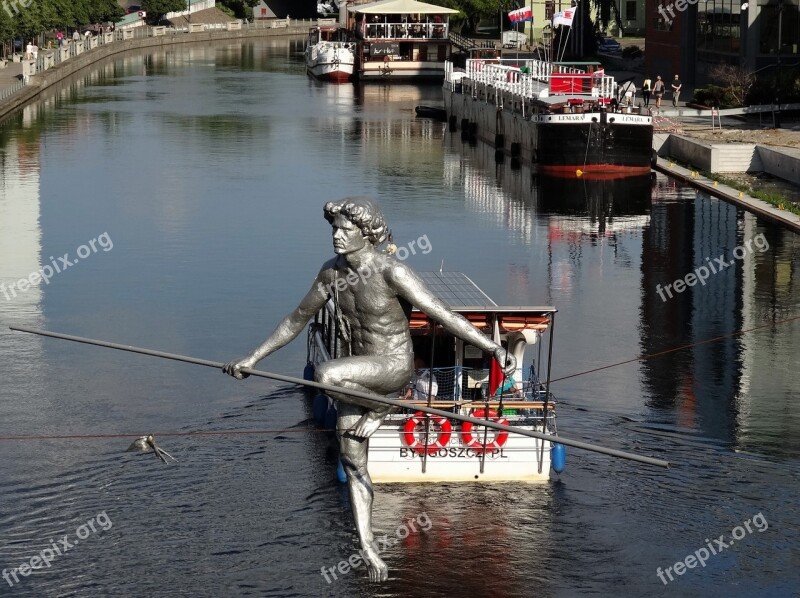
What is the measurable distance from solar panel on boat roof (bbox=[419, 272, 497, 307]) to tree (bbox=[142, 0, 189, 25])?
6243 inches

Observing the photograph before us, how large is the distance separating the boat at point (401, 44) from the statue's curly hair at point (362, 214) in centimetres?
10496

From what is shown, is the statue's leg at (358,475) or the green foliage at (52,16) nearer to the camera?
the statue's leg at (358,475)

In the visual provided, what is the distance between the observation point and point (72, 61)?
4616 inches

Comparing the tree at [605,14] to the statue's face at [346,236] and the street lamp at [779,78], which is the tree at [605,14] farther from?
the statue's face at [346,236]

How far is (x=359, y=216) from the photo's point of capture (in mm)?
13961

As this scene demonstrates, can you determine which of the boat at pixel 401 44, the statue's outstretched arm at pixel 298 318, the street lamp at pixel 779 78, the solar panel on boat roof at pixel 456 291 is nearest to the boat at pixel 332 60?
the boat at pixel 401 44

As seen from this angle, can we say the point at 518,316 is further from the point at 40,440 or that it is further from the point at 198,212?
the point at 198,212

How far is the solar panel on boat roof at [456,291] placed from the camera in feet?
77.0

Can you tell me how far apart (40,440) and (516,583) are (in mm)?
9472

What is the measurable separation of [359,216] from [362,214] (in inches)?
1.4

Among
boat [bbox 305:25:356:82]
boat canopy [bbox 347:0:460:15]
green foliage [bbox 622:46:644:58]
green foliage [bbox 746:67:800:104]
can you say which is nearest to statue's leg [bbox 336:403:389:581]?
green foliage [bbox 746:67:800:104]

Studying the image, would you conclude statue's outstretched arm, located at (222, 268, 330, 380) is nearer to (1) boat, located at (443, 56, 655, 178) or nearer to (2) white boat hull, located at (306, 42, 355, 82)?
(1) boat, located at (443, 56, 655, 178)

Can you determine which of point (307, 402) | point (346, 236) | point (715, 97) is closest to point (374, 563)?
point (346, 236)

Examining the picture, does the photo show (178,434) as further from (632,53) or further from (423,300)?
(632,53)
